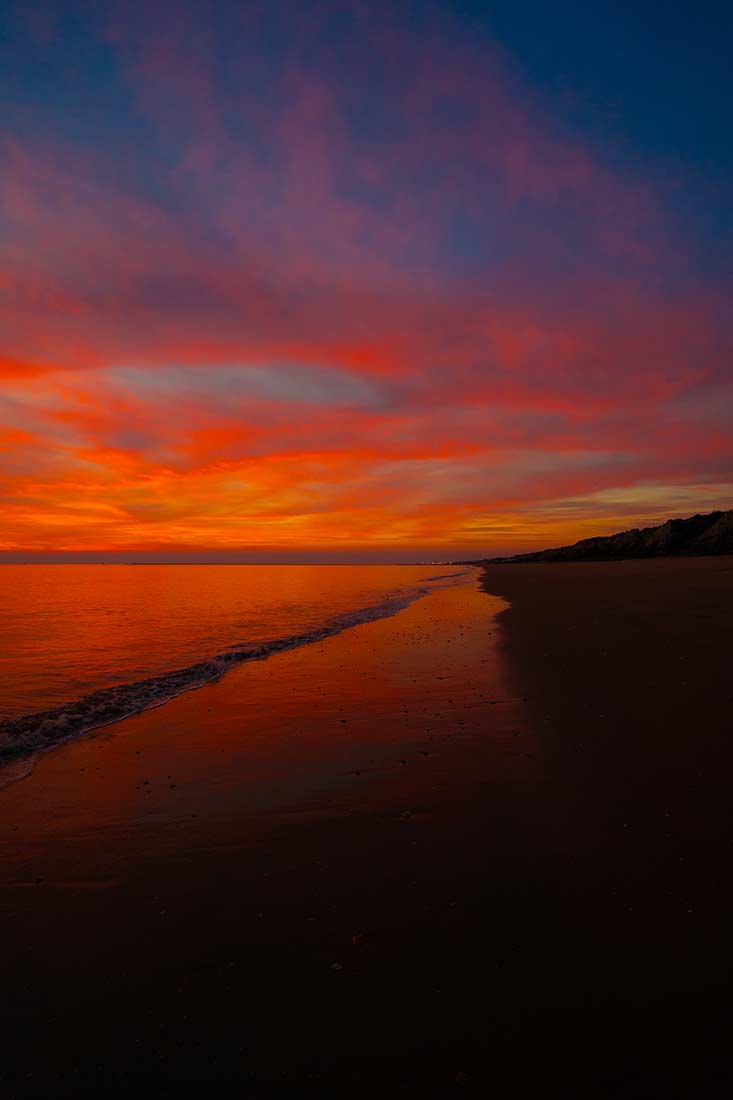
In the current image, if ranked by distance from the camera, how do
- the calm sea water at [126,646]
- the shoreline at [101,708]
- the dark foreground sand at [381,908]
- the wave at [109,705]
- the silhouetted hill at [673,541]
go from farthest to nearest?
the silhouetted hill at [673,541] → the calm sea water at [126,646] → the wave at [109,705] → the shoreline at [101,708] → the dark foreground sand at [381,908]

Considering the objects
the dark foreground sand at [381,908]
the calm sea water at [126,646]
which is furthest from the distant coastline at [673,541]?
the dark foreground sand at [381,908]

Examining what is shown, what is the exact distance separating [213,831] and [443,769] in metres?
3.27

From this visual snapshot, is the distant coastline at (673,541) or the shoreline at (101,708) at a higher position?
the distant coastline at (673,541)

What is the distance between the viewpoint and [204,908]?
4977 mm

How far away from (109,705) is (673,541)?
101 meters

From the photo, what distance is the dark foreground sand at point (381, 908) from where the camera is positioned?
11.0 ft

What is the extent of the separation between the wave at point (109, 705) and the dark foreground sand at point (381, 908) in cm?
89

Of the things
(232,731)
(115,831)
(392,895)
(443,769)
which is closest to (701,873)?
(392,895)

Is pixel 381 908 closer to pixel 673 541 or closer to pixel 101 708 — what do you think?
pixel 101 708

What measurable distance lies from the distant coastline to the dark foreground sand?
87.7 metres

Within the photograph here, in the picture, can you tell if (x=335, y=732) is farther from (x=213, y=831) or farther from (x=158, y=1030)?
(x=158, y=1030)

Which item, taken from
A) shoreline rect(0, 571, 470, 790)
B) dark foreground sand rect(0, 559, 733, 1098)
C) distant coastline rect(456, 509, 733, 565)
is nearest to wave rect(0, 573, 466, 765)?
shoreline rect(0, 571, 470, 790)

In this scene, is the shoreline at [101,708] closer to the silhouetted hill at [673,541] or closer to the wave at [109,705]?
the wave at [109,705]

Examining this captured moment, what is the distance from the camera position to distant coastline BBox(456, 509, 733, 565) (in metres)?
85.2
